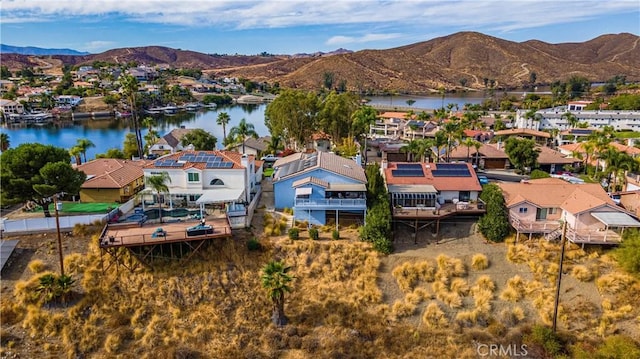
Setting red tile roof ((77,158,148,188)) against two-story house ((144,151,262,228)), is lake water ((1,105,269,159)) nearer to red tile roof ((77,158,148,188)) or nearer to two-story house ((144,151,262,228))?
red tile roof ((77,158,148,188))

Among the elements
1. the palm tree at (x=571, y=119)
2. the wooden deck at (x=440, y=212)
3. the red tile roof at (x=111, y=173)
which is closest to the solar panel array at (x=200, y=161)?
the red tile roof at (x=111, y=173)

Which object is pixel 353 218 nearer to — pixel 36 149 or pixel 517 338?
pixel 517 338

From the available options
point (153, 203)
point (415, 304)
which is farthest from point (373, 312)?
point (153, 203)

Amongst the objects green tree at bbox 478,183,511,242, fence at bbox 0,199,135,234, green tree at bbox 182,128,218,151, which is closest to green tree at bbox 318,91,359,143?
green tree at bbox 182,128,218,151

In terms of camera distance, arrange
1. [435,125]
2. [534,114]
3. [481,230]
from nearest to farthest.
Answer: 1. [481,230]
2. [435,125]
3. [534,114]

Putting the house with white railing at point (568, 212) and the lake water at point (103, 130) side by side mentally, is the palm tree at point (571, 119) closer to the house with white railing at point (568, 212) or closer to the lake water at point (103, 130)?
the house with white railing at point (568, 212)

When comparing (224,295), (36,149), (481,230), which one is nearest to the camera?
(224,295)
